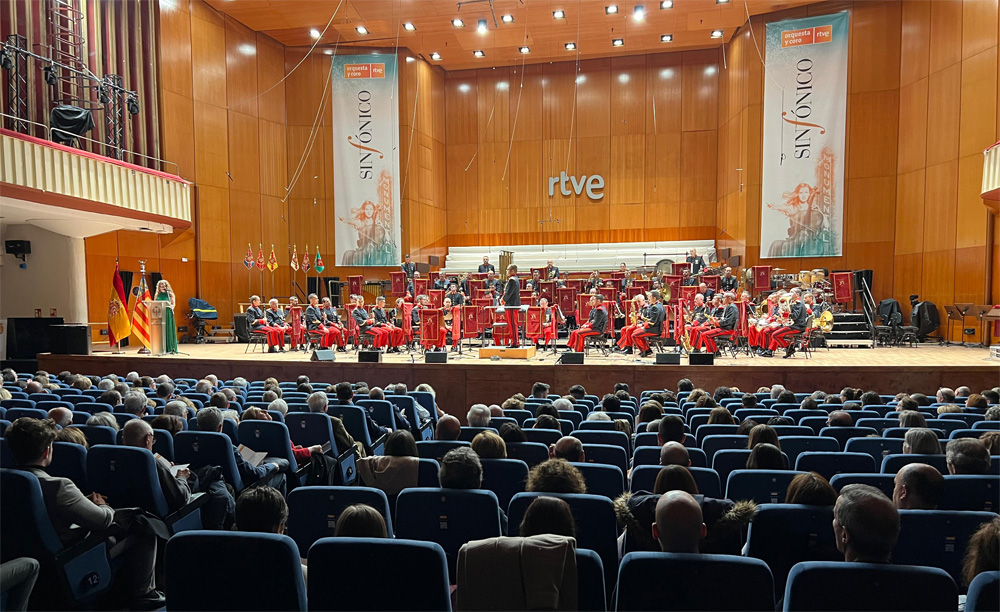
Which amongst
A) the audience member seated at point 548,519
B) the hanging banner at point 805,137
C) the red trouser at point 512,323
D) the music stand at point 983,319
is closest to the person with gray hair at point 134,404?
the audience member seated at point 548,519

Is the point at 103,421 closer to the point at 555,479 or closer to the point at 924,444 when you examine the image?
the point at 555,479

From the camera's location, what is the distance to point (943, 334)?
1375 centimetres

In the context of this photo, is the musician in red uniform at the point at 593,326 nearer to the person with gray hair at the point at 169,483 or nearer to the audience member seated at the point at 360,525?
the person with gray hair at the point at 169,483

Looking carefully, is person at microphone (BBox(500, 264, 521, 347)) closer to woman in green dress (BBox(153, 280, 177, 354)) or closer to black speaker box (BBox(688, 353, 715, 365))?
black speaker box (BBox(688, 353, 715, 365))

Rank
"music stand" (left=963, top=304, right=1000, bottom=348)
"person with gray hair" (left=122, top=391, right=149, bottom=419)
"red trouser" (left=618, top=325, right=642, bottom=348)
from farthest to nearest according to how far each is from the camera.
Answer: "music stand" (left=963, top=304, right=1000, bottom=348) → "red trouser" (left=618, top=325, right=642, bottom=348) → "person with gray hair" (left=122, top=391, right=149, bottom=419)

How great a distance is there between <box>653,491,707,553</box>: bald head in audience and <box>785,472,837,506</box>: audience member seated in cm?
76

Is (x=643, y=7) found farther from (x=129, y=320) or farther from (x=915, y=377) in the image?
(x=129, y=320)

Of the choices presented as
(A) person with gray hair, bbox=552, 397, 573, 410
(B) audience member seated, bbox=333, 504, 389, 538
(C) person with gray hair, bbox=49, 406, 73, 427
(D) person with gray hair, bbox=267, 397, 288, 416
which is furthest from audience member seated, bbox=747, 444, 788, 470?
(C) person with gray hair, bbox=49, 406, 73, 427

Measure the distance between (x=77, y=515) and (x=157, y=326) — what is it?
9.95 m

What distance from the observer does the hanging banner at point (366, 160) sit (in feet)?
61.5

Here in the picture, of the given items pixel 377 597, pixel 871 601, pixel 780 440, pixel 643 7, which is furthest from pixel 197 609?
pixel 643 7

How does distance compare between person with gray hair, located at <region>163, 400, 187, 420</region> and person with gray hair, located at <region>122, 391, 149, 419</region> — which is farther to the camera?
person with gray hair, located at <region>122, 391, 149, 419</region>

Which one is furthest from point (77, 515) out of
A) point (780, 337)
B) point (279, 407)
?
point (780, 337)

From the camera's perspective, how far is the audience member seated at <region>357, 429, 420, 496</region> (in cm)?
340
